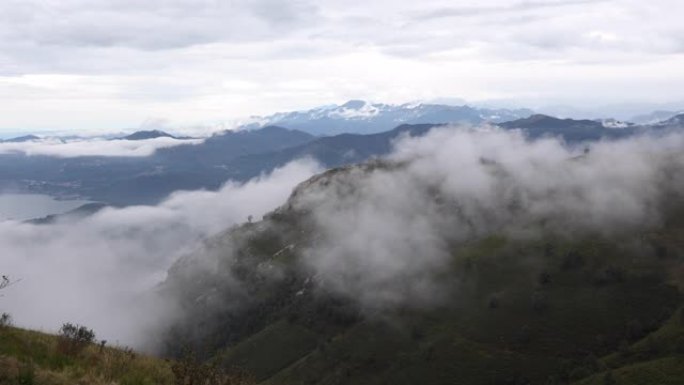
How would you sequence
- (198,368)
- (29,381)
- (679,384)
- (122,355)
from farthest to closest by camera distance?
1. (679,384)
2. (122,355)
3. (198,368)
4. (29,381)

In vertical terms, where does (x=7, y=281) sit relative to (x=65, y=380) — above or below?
above

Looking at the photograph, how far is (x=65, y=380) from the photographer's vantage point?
62.0 ft

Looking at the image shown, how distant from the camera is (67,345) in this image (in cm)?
2344

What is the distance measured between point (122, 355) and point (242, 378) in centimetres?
550

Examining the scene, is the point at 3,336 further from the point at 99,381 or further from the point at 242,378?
the point at 242,378

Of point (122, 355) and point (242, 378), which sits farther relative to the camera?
point (122, 355)

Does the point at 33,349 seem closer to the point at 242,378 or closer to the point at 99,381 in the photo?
the point at 99,381

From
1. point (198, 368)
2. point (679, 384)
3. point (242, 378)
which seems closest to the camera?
point (198, 368)

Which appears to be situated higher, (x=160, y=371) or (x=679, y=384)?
(x=160, y=371)

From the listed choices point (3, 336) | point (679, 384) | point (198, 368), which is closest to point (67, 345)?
point (3, 336)

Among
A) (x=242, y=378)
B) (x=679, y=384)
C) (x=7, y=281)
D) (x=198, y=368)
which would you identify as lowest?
(x=679, y=384)

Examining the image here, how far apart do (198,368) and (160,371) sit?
3.51 meters

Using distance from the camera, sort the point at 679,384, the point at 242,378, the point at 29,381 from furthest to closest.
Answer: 1. the point at 679,384
2. the point at 242,378
3. the point at 29,381

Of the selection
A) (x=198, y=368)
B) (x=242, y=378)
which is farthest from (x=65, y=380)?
(x=242, y=378)
